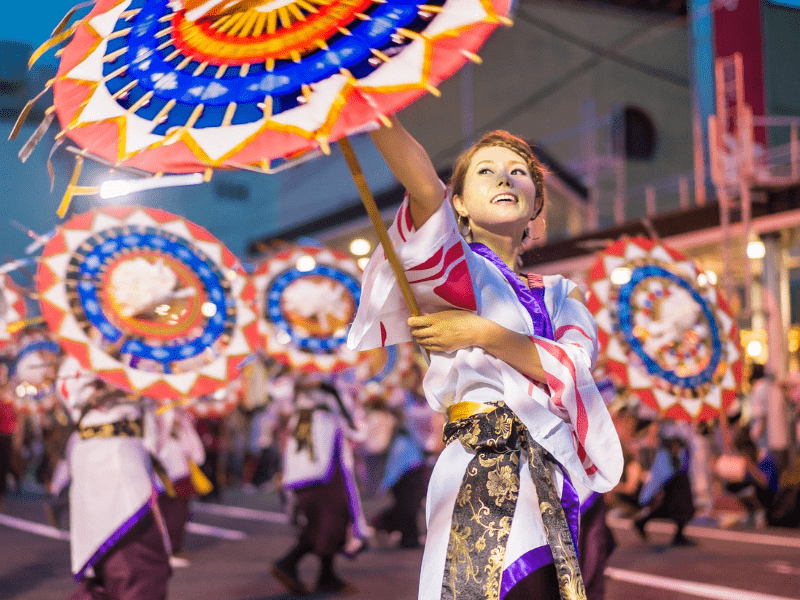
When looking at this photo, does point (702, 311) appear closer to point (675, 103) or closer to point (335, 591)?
point (335, 591)

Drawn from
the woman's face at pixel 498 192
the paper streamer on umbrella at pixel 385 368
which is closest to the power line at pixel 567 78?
the paper streamer on umbrella at pixel 385 368

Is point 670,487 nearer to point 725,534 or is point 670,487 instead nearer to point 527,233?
point 725,534

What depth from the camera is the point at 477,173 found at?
221 cm

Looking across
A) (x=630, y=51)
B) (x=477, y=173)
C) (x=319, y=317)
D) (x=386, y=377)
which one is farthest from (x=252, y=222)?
(x=477, y=173)

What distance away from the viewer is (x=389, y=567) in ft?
22.6

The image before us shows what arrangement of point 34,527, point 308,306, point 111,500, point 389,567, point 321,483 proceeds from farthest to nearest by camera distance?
point 34,527 < point 389,567 < point 308,306 < point 321,483 < point 111,500

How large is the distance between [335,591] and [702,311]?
2.92 m

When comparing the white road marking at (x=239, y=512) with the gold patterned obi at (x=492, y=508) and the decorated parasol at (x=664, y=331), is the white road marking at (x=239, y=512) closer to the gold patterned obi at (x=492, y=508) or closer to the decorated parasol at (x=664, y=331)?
the decorated parasol at (x=664, y=331)

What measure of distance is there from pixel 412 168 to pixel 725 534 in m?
7.30

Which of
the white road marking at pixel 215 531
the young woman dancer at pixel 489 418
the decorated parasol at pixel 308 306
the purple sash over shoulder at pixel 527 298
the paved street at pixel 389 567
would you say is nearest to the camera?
the young woman dancer at pixel 489 418

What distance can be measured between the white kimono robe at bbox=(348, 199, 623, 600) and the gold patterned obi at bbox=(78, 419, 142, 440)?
8.09 ft

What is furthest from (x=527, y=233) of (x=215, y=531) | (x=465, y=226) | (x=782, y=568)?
(x=215, y=531)

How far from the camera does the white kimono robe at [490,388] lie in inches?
74.6

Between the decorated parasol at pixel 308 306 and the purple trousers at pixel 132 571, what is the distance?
7.30 ft
